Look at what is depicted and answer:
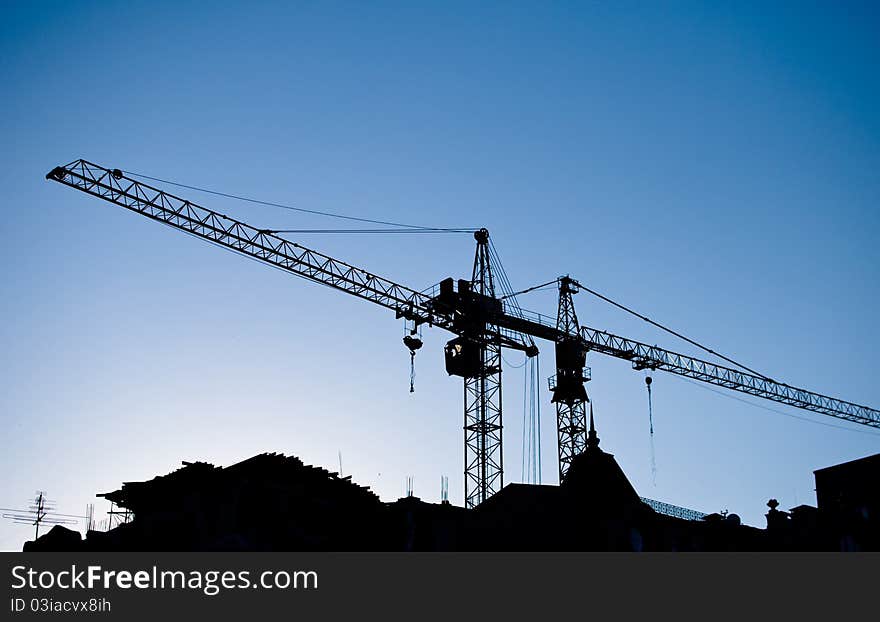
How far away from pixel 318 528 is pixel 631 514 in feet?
53.7

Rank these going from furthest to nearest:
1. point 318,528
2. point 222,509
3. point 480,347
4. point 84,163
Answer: point 480,347 → point 84,163 → point 318,528 → point 222,509

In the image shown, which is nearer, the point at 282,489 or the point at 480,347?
the point at 282,489

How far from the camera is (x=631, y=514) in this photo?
41.8m
